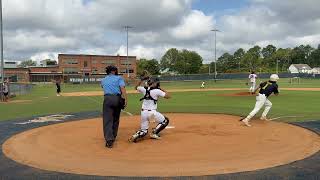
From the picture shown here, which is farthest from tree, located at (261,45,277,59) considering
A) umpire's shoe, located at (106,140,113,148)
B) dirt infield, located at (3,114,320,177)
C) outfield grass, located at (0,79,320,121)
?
umpire's shoe, located at (106,140,113,148)

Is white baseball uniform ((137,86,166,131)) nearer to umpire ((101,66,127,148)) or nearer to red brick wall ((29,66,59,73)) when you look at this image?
umpire ((101,66,127,148))

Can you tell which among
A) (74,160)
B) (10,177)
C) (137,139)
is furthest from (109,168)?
(137,139)

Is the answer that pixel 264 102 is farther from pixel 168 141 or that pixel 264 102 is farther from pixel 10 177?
pixel 10 177

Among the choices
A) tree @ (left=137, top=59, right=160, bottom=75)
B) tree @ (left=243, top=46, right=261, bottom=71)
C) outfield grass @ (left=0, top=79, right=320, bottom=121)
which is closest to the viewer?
outfield grass @ (left=0, top=79, right=320, bottom=121)

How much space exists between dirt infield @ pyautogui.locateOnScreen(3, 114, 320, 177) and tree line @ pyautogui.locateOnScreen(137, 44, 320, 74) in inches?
4928

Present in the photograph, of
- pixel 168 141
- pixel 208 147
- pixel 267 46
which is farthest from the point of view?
pixel 267 46

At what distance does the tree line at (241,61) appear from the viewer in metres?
148

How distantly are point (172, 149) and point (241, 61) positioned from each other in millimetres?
152938

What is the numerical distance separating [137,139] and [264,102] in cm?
525

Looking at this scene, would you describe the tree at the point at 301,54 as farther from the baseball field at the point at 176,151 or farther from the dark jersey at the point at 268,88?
the baseball field at the point at 176,151

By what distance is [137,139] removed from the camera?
983cm

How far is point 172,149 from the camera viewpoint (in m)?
8.82

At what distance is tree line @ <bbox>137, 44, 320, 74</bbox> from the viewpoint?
147750 millimetres

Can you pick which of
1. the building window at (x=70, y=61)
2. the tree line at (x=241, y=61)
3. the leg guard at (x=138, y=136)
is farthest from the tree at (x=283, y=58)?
the leg guard at (x=138, y=136)
